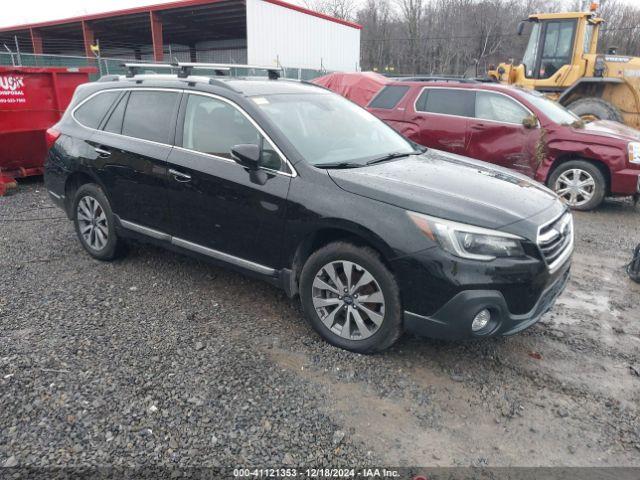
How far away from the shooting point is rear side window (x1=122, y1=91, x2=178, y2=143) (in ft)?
13.6

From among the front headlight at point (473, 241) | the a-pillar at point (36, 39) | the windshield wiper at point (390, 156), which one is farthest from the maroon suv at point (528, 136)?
the a-pillar at point (36, 39)

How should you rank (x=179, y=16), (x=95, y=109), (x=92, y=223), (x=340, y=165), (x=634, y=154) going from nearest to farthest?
1. (x=340, y=165)
2. (x=95, y=109)
3. (x=92, y=223)
4. (x=634, y=154)
5. (x=179, y=16)

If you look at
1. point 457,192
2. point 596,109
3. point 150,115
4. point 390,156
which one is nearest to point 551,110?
point 596,109

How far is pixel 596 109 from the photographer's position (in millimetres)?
10633

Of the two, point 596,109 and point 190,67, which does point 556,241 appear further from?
point 596,109

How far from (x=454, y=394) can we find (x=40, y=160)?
316 inches

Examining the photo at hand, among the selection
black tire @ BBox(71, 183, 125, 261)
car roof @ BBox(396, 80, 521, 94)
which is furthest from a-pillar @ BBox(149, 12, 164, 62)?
black tire @ BBox(71, 183, 125, 261)

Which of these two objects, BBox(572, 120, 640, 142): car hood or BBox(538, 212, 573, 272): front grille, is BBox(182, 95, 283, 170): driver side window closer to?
BBox(538, 212, 573, 272): front grille

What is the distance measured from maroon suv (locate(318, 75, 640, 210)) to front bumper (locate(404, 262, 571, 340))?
4.62 m

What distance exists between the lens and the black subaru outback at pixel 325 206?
9.63ft

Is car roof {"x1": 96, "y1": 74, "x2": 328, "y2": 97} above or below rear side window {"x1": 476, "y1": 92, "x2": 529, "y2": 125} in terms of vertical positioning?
above

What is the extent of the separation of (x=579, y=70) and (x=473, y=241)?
1097 cm

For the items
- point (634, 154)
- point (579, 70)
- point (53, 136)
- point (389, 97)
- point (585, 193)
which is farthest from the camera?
point (579, 70)

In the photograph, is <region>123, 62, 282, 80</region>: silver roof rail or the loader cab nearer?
<region>123, 62, 282, 80</region>: silver roof rail
